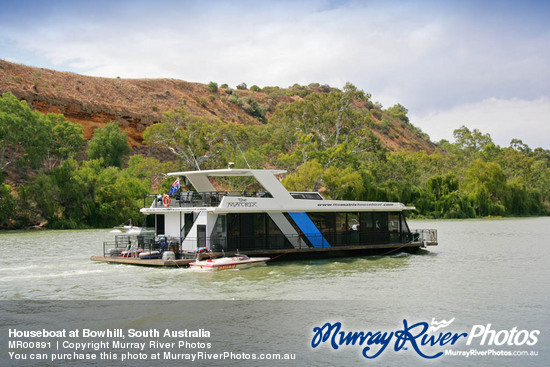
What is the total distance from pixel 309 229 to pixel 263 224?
83.3 inches

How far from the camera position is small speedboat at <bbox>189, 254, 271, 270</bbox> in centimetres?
1970

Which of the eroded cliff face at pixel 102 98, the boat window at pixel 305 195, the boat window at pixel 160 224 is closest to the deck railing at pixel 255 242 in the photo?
the boat window at pixel 160 224

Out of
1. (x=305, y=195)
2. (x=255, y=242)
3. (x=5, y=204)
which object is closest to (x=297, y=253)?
(x=255, y=242)

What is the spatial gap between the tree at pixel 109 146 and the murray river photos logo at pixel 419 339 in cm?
5631

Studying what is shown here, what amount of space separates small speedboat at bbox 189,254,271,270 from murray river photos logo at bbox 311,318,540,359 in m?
7.56

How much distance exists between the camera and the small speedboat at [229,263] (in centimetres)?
1970

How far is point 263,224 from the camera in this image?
22422mm

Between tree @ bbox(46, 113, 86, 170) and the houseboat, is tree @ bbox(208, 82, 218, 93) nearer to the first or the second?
tree @ bbox(46, 113, 86, 170)

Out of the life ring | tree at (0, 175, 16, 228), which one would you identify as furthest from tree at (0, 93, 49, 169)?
the life ring

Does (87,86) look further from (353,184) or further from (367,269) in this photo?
(367,269)

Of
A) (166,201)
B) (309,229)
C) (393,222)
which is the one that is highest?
(166,201)

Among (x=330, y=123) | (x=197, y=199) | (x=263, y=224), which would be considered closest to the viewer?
(x=263, y=224)

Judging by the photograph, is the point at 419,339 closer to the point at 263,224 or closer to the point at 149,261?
the point at 263,224

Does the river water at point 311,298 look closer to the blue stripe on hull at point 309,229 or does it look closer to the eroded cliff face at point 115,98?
the blue stripe on hull at point 309,229
